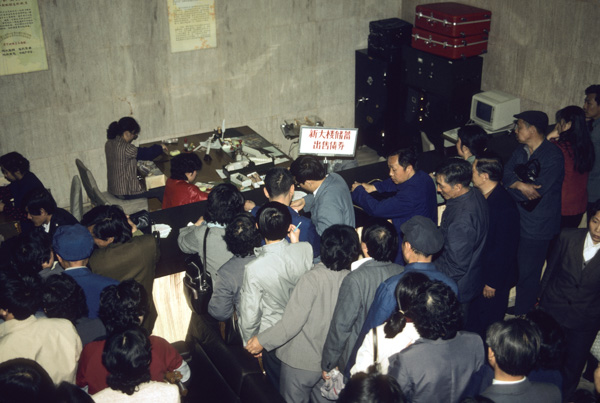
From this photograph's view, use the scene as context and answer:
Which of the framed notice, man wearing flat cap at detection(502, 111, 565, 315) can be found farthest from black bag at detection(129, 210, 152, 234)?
man wearing flat cap at detection(502, 111, 565, 315)

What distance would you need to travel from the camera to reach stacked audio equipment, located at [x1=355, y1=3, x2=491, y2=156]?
6.77 m

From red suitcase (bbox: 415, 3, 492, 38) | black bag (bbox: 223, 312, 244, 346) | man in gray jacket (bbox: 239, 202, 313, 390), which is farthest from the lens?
red suitcase (bbox: 415, 3, 492, 38)

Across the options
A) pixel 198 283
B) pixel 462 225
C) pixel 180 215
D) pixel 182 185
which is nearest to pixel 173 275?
pixel 198 283

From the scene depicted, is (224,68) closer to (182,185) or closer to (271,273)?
(182,185)

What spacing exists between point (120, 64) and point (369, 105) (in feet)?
11.2

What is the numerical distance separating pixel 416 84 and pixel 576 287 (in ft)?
14.3

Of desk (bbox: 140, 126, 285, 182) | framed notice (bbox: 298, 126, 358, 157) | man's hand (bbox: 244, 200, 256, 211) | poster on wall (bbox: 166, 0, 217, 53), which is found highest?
poster on wall (bbox: 166, 0, 217, 53)

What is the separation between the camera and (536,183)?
420 cm

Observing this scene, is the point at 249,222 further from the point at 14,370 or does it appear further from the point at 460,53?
the point at 460,53

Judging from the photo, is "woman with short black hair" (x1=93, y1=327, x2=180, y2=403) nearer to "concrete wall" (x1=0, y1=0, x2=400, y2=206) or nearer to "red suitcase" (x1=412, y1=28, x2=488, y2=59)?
"concrete wall" (x1=0, y1=0, x2=400, y2=206)

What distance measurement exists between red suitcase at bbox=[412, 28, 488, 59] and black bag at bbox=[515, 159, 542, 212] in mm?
2856

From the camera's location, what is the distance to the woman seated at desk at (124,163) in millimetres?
5984

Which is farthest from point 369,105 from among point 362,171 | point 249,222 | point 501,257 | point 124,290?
point 124,290

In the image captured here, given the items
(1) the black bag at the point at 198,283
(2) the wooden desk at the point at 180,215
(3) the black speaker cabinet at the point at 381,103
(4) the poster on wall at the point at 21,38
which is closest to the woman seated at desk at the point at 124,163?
(4) the poster on wall at the point at 21,38
